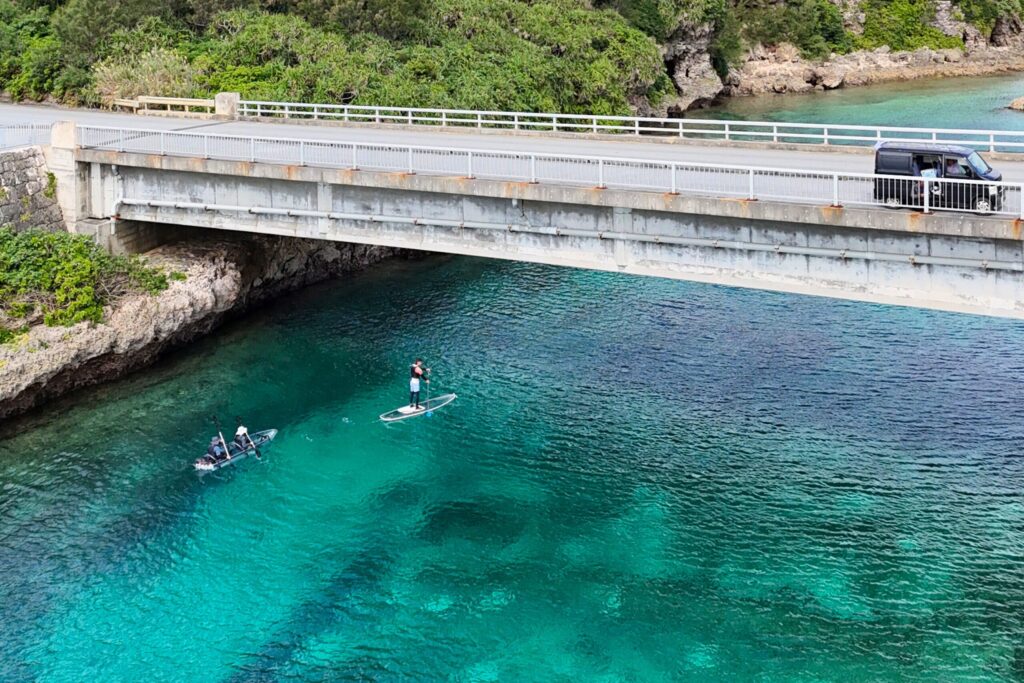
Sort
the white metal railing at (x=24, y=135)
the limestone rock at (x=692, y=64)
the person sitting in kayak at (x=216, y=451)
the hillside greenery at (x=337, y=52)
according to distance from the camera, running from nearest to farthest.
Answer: the person sitting in kayak at (x=216, y=451) < the white metal railing at (x=24, y=135) < the hillside greenery at (x=337, y=52) < the limestone rock at (x=692, y=64)

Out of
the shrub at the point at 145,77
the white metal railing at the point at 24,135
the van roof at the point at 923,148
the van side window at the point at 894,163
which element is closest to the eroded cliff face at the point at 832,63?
the shrub at the point at 145,77

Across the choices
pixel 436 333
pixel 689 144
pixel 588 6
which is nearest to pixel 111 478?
pixel 436 333

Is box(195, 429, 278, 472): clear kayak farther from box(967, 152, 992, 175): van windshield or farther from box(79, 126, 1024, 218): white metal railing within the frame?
box(967, 152, 992, 175): van windshield

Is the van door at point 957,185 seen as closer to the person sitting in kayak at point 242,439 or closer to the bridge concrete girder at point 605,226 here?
the bridge concrete girder at point 605,226

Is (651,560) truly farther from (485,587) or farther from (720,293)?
(720,293)

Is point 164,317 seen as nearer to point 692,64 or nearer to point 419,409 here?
point 419,409

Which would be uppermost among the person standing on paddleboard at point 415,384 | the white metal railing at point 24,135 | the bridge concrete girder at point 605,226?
the white metal railing at point 24,135

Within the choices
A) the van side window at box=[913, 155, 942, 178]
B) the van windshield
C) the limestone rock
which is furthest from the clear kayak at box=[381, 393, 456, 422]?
the limestone rock
